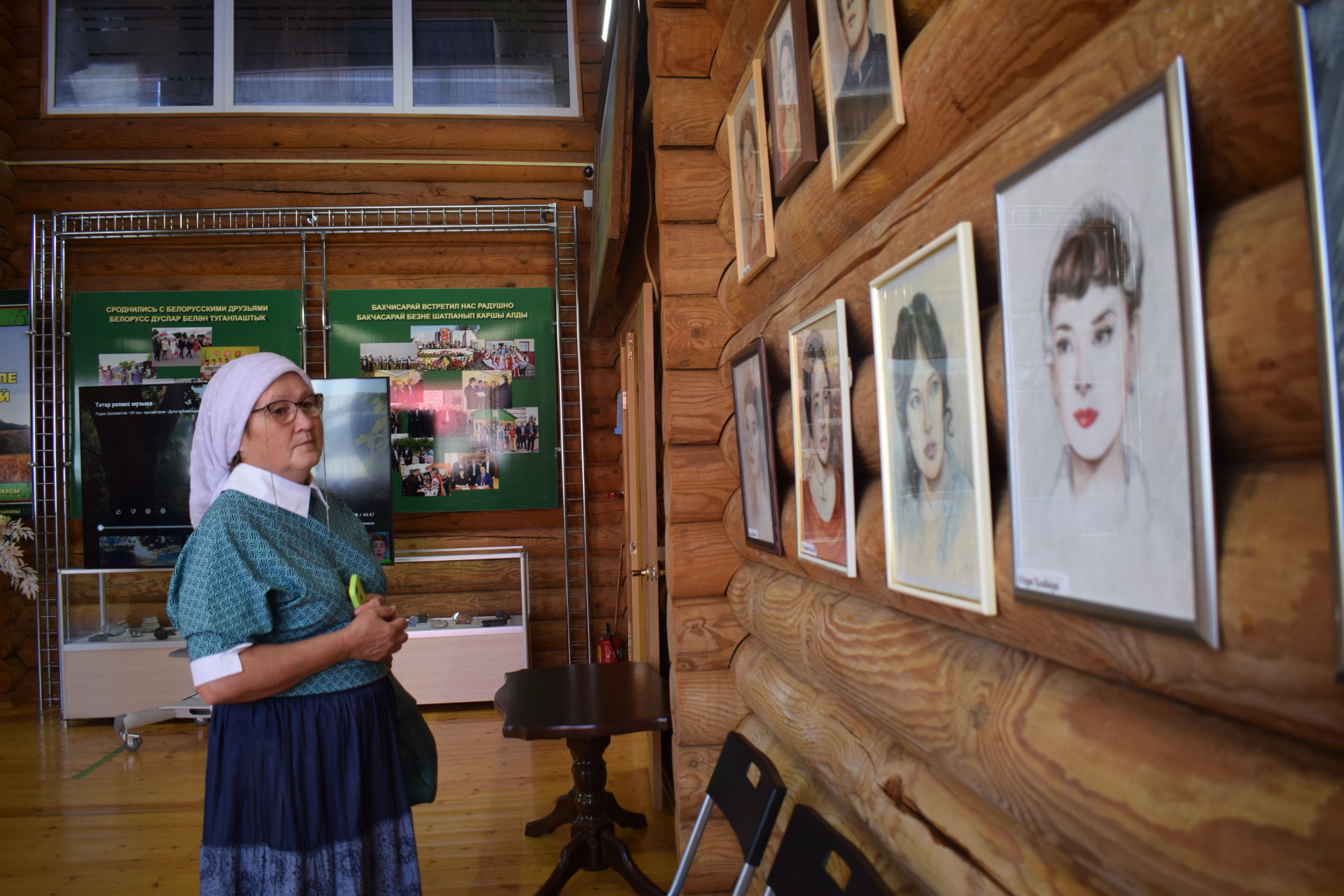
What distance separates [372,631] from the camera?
2.10 metres

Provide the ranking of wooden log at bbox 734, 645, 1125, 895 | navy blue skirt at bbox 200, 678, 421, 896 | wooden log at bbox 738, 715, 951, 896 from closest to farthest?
wooden log at bbox 734, 645, 1125, 895, wooden log at bbox 738, 715, 951, 896, navy blue skirt at bbox 200, 678, 421, 896

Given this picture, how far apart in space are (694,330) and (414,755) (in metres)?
1.52

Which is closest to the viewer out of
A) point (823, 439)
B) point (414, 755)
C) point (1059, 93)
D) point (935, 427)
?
point (1059, 93)

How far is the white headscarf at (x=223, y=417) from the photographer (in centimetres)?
208

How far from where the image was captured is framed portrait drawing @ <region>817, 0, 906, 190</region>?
4.29 ft

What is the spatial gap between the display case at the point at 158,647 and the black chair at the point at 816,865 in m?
4.22

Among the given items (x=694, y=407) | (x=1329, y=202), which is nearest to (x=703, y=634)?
(x=694, y=407)

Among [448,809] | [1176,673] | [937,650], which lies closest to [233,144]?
[448,809]

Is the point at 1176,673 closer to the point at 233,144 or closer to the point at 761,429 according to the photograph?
the point at 761,429

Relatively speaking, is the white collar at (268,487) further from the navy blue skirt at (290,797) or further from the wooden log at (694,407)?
the wooden log at (694,407)

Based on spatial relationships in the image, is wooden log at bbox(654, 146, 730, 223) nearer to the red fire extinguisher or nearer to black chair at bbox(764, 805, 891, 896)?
black chair at bbox(764, 805, 891, 896)

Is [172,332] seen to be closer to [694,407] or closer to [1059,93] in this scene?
[694,407]

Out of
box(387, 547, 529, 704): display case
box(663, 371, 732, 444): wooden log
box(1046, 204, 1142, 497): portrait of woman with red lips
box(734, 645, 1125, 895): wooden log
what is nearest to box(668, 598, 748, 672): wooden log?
box(663, 371, 732, 444): wooden log

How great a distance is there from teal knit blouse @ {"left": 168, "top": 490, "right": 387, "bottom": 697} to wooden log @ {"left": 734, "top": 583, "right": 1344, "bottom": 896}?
1.37 metres
